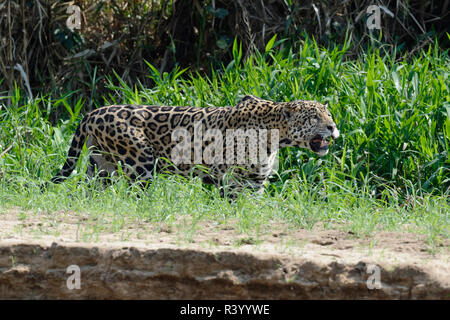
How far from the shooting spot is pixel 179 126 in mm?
6656

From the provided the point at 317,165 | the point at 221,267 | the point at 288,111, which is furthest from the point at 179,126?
the point at 221,267

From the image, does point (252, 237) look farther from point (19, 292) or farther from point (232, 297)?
point (19, 292)

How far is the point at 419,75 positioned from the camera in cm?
741

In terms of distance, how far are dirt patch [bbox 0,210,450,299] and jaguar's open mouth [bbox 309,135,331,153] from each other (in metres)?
2.03

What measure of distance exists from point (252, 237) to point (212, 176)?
78.1 inches

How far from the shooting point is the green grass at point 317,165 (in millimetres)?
4980

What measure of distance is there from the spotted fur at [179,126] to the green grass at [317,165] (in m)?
0.26

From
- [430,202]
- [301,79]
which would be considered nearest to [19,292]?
[430,202]

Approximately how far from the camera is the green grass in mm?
4980

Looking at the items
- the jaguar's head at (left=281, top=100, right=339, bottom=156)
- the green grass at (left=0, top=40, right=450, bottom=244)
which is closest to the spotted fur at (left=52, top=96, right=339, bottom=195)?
the jaguar's head at (left=281, top=100, right=339, bottom=156)

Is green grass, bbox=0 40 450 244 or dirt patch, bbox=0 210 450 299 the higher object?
dirt patch, bbox=0 210 450 299

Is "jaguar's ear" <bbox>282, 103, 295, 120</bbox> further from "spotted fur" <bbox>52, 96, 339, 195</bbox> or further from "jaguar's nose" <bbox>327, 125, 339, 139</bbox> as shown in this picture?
"jaguar's nose" <bbox>327, 125, 339, 139</bbox>

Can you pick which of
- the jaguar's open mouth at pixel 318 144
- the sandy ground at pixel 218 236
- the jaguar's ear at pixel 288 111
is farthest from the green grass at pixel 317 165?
the jaguar's ear at pixel 288 111

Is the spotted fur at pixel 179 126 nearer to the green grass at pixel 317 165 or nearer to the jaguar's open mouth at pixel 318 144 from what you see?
the jaguar's open mouth at pixel 318 144
